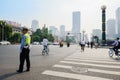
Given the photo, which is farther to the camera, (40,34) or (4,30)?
(40,34)

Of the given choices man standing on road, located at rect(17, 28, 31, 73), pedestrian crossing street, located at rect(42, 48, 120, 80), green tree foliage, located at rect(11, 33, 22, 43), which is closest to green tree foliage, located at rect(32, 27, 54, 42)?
green tree foliage, located at rect(11, 33, 22, 43)

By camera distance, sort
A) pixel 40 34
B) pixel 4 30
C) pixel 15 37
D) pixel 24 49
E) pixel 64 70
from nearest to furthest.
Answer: pixel 24 49 < pixel 64 70 < pixel 4 30 < pixel 15 37 < pixel 40 34

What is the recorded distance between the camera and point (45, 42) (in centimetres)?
2112

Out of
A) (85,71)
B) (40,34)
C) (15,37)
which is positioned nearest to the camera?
(85,71)

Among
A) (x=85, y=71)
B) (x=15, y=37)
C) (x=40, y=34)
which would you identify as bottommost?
(x=85, y=71)

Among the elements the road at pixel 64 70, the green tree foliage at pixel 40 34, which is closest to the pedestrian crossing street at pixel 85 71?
the road at pixel 64 70

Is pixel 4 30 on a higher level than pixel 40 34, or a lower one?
lower

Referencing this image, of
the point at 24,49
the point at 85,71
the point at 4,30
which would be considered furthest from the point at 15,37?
the point at 85,71

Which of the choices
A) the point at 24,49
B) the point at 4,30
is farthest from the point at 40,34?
the point at 24,49

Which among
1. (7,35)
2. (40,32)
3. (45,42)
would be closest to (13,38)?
(7,35)

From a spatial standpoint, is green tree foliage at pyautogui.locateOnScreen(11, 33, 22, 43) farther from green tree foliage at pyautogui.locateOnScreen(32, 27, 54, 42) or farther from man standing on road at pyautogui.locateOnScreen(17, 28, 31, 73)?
man standing on road at pyautogui.locateOnScreen(17, 28, 31, 73)

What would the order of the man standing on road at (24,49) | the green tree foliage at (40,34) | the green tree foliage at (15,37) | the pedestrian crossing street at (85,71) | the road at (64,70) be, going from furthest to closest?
the green tree foliage at (40,34), the green tree foliage at (15,37), the man standing on road at (24,49), the pedestrian crossing street at (85,71), the road at (64,70)

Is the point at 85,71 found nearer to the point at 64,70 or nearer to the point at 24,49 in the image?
the point at 64,70

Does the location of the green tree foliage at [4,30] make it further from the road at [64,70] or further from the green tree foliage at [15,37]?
the road at [64,70]
